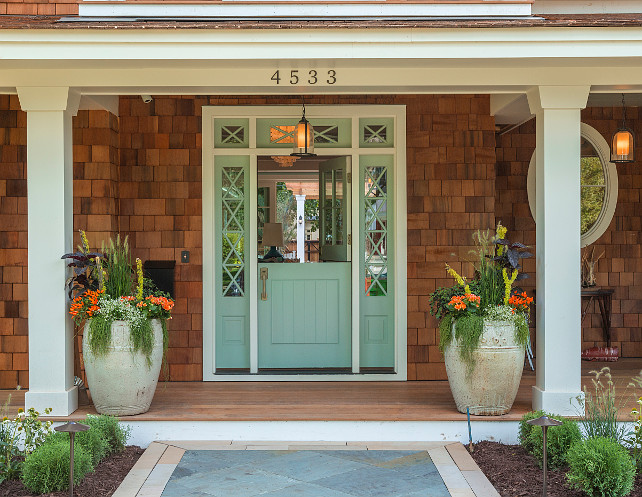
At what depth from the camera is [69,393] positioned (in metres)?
5.72

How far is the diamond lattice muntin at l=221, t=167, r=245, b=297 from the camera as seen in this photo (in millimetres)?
7262

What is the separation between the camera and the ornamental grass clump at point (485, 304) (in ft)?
18.3

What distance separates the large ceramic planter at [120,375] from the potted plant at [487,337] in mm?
2132

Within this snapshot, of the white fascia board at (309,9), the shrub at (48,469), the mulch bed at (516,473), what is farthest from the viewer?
the white fascia board at (309,9)

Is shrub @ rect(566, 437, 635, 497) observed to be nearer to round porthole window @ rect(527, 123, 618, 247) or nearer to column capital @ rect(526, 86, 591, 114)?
column capital @ rect(526, 86, 591, 114)

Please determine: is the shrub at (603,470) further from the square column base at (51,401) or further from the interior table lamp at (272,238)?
the interior table lamp at (272,238)

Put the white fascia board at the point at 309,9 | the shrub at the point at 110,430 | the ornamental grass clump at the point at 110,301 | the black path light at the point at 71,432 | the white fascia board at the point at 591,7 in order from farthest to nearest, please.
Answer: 1. the white fascia board at the point at 591,7
2. the white fascia board at the point at 309,9
3. the ornamental grass clump at the point at 110,301
4. the shrub at the point at 110,430
5. the black path light at the point at 71,432

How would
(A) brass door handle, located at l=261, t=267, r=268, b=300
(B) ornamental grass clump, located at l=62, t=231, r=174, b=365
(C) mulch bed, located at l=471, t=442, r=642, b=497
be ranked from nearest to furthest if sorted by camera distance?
(C) mulch bed, located at l=471, t=442, r=642, b=497 → (B) ornamental grass clump, located at l=62, t=231, r=174, b=365 → (A) brass door handle, located at l=261, t=267, r=268, b=300

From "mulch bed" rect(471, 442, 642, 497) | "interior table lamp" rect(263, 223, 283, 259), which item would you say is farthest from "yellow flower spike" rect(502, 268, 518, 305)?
"interior table lamp" rect(263, 223, 283, 259)

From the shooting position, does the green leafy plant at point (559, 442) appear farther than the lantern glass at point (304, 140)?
No

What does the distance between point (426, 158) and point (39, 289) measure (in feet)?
11.5

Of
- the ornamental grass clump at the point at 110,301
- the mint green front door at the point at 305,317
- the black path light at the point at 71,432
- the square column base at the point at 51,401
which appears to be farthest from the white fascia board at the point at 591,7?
the black path light at the point at 71,432

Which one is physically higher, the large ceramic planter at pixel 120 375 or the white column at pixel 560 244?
the white column at pixel 560 244

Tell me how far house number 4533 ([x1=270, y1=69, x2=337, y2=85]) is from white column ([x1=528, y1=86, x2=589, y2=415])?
151cm
